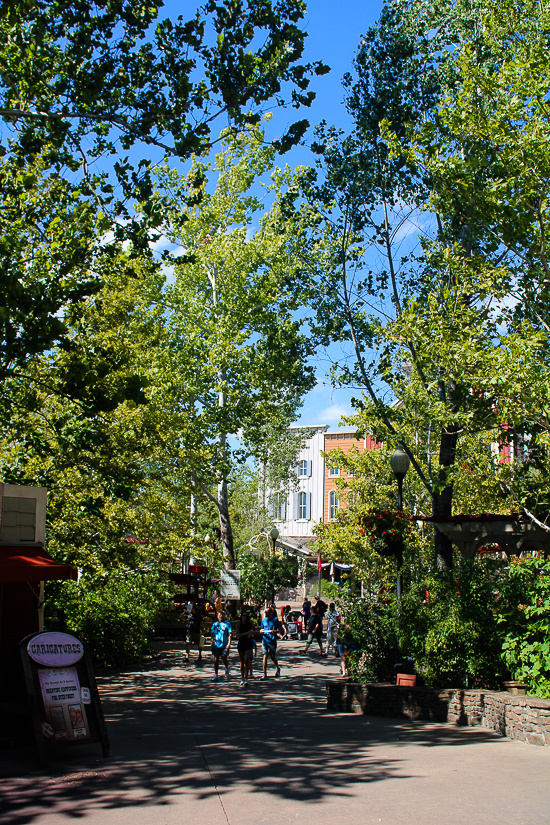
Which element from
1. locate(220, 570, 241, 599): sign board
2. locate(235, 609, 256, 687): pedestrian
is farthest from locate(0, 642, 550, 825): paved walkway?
locate(220, 570, 241, 599): sign board

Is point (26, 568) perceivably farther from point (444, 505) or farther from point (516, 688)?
point (444, 505)

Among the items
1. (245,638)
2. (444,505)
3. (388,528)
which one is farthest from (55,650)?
(444,505)

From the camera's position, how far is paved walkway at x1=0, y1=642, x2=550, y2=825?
6066mm

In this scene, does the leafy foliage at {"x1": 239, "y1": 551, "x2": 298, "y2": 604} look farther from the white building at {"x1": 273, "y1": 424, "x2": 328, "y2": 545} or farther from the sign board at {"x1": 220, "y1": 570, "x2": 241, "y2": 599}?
the white building at {"x1": 273, "y1": 424, "x2": 328, "y2": 545}

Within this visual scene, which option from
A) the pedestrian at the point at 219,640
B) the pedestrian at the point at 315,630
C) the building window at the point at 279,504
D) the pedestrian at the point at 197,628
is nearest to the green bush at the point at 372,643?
the pedestrian at the point at 219,640

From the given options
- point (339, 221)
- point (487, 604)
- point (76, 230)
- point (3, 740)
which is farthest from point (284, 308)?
point (3, 740)

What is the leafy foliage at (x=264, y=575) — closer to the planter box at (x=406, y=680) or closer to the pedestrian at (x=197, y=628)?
the pedestrian at (x=197, y=628)

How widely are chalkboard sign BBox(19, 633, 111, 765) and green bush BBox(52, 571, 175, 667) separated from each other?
7.68 meters

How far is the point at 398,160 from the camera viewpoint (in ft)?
54.2

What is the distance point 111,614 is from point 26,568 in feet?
32.7

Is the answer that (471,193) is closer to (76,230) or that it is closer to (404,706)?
(76,230)

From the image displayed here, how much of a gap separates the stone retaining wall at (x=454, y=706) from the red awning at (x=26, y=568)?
5384 millimetres

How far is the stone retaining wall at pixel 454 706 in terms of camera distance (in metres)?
9.09

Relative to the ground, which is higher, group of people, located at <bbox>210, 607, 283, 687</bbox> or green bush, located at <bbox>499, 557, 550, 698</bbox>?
green bush, located at <bbox>499, 557, 550, 698</bbox>
